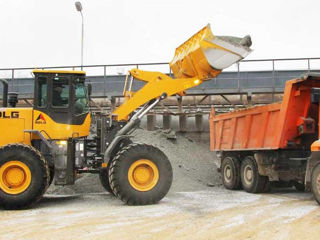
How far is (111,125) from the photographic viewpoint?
1039 cm

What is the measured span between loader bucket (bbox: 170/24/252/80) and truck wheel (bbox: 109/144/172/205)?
2401mm

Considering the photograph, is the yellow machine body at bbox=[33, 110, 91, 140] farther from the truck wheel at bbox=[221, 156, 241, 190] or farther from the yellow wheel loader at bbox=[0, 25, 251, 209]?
the truck wheel at bbox=[221, 156, 241, 190]

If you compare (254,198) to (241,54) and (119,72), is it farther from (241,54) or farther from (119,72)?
(119,72)

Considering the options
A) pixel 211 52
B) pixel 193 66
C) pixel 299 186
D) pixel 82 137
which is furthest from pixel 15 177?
pixel 299 186

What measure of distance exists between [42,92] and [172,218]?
4.59m

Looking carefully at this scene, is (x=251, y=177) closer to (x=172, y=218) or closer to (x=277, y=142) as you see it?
(x=277, y=142)

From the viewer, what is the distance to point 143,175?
9.72m

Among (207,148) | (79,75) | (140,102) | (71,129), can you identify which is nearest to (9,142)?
(71,129)

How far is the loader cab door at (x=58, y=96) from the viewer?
9.98 metres

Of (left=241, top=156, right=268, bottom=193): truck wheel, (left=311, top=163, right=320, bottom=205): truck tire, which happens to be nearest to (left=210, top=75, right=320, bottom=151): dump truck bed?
(left=241, top=156, right=268, bottom=193): truck wheel

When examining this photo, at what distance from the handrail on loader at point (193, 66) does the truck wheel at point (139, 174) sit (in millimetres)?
1338

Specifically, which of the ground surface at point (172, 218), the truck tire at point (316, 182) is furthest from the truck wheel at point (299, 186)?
the truck tire at point (316, 182)

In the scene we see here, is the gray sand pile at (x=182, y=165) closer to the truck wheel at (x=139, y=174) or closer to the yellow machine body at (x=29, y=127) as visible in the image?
the yellow machine body at (x=29, y=127)

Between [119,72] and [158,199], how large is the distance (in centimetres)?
1180
